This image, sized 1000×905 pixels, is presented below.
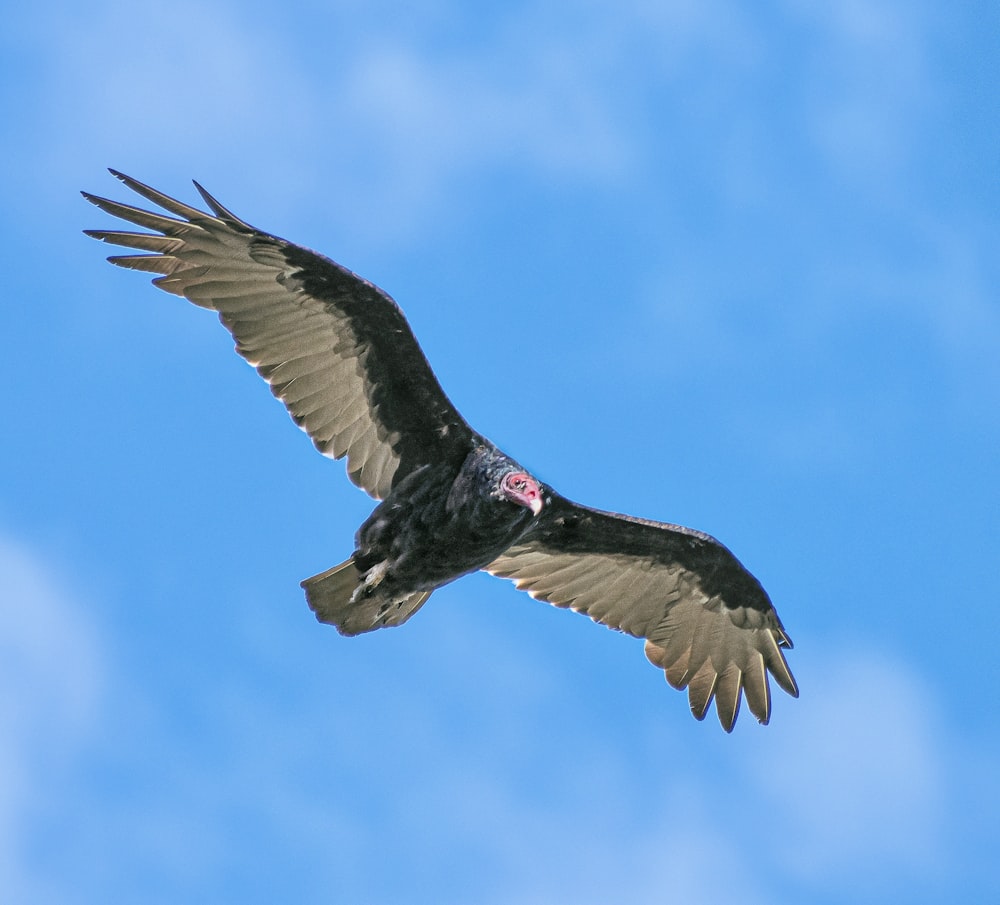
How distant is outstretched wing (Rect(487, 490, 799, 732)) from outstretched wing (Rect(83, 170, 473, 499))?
1334 mm

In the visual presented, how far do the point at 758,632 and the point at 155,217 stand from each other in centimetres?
529

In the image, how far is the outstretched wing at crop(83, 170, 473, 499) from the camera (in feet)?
33.1

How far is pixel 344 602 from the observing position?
1034cm

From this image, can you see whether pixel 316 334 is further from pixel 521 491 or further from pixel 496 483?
pixel 521 491

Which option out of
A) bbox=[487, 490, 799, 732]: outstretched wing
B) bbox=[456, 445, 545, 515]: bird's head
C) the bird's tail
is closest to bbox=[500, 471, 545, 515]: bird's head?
bbox=[456, 445, 545, 515]: bird's head

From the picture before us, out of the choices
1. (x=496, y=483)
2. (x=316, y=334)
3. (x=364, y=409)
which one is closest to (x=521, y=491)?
(x=496, y=483)

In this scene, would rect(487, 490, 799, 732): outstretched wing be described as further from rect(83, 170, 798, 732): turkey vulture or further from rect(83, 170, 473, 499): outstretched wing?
rect(83, 170, 473, 499): outstretched wing

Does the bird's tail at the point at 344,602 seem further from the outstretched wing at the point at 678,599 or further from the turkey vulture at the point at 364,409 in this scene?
the outstretched wing at the point at 678,599

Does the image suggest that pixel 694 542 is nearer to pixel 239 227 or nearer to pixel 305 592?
pixel 305 592

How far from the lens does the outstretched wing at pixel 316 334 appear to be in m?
10.1

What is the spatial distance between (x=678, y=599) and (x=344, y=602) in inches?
109

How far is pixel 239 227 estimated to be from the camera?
1004 cm

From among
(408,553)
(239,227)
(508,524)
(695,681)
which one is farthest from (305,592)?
(695,681)

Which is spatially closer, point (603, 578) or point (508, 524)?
point (508, 524)
